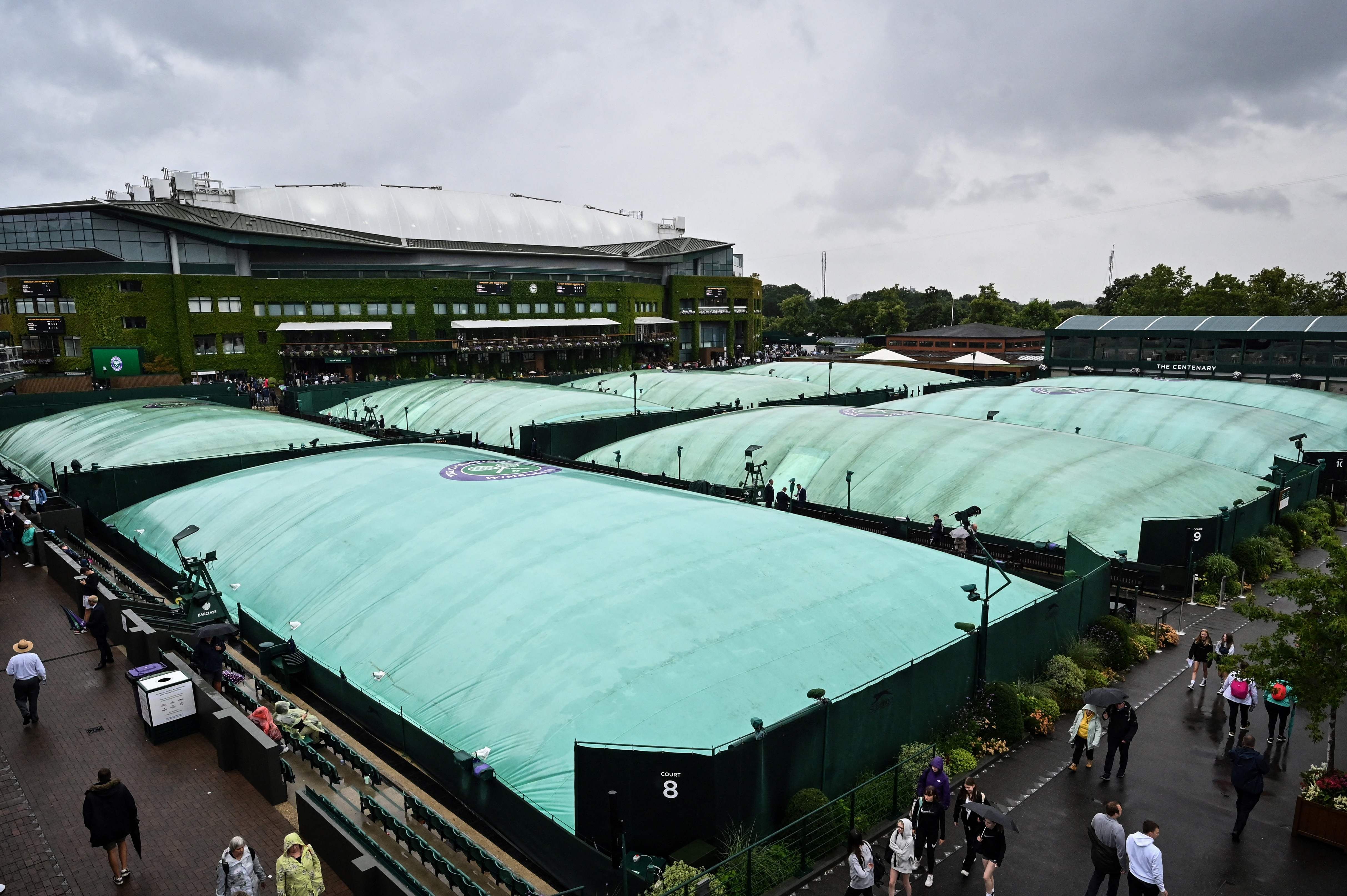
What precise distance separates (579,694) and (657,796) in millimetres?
3360

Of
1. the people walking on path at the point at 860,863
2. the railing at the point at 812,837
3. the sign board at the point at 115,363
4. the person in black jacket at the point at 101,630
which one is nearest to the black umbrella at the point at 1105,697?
the railing at the point at 812,837

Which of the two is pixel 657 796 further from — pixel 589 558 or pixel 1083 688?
pixel 1083 688

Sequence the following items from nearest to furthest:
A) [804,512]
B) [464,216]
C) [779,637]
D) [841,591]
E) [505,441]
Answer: [779,637]
[841,591]
[804,512]
[505,441]
[464,216]

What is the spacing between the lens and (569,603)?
19.1 metres

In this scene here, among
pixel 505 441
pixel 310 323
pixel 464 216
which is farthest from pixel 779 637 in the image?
pixel 464 216

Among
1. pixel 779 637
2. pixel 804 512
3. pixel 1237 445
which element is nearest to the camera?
pixel 779 637

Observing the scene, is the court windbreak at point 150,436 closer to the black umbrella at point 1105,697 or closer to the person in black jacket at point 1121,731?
the black umbrella at point 1105,697

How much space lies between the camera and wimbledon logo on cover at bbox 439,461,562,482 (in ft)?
94.3

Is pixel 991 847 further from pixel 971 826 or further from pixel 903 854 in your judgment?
pixel 903 854

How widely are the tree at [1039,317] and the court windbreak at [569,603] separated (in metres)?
133

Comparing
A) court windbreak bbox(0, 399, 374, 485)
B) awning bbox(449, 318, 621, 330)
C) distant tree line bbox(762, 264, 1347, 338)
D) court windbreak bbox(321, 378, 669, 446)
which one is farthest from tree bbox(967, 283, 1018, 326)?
court windbreak bbox(0, 399, 374, 485)

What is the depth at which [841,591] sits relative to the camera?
20156mm

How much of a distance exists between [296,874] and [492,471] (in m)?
20.0

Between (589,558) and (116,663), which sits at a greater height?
(589,558)
